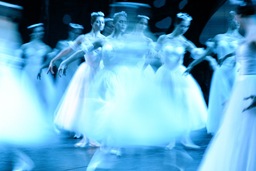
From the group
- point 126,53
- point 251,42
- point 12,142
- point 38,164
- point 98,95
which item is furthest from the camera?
point 98,95

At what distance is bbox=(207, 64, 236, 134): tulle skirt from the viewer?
6.82 metres

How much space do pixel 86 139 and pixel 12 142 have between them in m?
2.47

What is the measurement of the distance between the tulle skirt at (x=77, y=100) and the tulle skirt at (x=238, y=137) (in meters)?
A: 3.50

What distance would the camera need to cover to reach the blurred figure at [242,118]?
123 inches

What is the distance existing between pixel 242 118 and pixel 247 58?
0.41 metres

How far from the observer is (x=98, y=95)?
550 cm

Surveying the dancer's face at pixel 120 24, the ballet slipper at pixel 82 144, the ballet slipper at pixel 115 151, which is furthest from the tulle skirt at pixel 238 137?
the ballet slipper at pixel 82 144

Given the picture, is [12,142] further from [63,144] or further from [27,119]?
[63,144]

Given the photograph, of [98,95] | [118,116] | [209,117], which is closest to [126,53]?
[118,116]

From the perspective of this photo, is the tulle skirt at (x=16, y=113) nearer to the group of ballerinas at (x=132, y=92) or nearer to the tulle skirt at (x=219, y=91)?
the group of ballerinas at (x=132, y=92)

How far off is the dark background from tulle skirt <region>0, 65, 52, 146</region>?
6467 millimetres

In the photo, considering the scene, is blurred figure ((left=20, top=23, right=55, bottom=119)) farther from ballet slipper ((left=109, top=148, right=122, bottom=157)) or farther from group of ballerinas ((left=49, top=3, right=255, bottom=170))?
ballet slipper ((left=109, top=148, right=122, bottom=157))

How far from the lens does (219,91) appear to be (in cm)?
709

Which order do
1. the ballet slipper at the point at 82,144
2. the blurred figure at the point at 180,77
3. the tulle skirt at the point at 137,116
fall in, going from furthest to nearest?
the ballet slipper at the point at 82,144
the blurred figure at the point at 180,77
the tulle skirt at the point at 137,116
